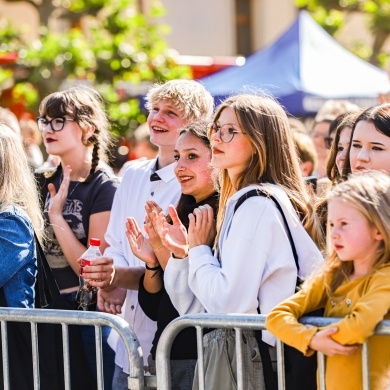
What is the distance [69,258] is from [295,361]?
1.75 m

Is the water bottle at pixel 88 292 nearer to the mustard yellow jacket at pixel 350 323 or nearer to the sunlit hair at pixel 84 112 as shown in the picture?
the sunlit hair at pixel 84 112

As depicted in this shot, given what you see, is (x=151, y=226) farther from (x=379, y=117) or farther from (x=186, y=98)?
(x=379, y=117)

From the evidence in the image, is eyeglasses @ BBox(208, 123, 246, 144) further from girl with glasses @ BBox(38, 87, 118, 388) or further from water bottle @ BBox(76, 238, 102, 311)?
girl with glasses @ BBox(38, 87, 118, 388)

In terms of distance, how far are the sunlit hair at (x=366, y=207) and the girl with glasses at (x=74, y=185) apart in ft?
6.01

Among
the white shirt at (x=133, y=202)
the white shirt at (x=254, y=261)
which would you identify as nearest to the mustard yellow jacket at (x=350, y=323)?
the white shirt at (x=254, y=261)

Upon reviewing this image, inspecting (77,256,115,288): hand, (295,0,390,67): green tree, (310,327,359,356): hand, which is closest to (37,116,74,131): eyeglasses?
(77,256,115,288): hand

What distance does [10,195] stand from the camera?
4.47 metres

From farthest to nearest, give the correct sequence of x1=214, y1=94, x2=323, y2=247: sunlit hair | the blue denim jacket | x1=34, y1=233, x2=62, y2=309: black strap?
x1=34, y1=233, x2=62, y2=309: black strap
the blue denim jacket
x1=214, y1=94, x2=323, y2=247: sunlit hair

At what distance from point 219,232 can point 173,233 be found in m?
0.27

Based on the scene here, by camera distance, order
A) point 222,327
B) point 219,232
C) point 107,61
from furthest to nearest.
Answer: point 107,61 → point 219,232 → point 222,327

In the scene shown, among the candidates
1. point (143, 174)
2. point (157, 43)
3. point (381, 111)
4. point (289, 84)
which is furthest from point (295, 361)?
point (157, 43)

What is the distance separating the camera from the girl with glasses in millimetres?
5008

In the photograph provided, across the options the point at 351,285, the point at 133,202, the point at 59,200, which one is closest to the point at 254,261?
the point at 351,285

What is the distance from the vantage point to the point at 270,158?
3.98 metres
